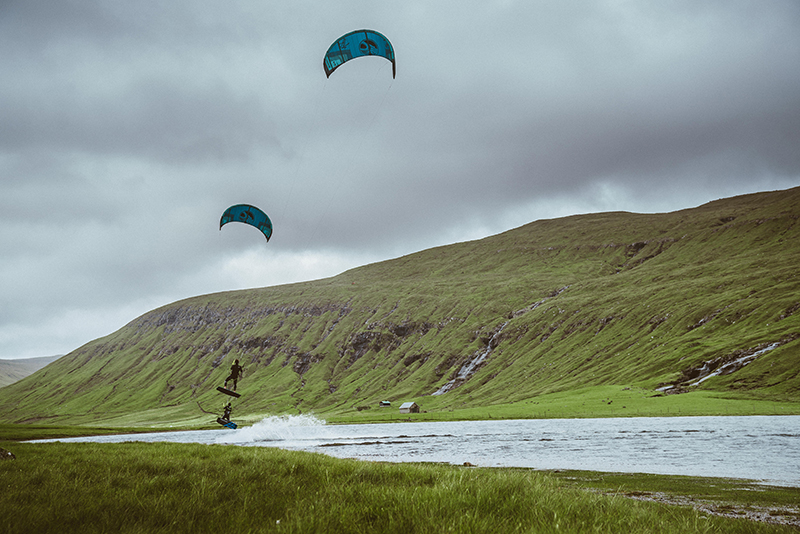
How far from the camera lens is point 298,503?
8.69 m

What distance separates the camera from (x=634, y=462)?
3641cm

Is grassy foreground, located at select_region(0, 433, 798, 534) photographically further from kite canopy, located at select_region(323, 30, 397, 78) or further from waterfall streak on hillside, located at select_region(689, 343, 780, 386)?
waterfall streak on hillside, located at select_region(689, 343, 780, 386)

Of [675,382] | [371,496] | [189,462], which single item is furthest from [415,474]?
[675,382]

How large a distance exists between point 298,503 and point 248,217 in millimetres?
Answer: 40430

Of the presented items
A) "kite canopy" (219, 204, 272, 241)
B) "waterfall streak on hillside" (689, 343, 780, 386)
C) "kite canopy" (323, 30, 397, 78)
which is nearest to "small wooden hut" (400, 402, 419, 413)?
"waterfall streak on hillside" (689, 343, 780, 386)

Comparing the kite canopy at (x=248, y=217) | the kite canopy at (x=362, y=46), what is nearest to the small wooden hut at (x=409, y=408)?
the kite canopy at (x=248, y=217)

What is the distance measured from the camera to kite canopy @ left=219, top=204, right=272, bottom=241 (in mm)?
45491

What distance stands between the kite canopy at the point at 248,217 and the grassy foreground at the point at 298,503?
34.6 metres

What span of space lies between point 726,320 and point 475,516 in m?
213

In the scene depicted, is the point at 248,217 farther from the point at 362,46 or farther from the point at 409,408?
the point at 409,408

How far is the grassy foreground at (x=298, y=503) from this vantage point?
7.52 meters

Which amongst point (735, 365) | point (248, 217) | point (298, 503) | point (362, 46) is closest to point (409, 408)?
point (735, 365)

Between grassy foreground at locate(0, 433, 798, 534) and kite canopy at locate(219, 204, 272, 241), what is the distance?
114 feet

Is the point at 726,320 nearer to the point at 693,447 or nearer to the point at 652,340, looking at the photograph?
the point at 652,340
